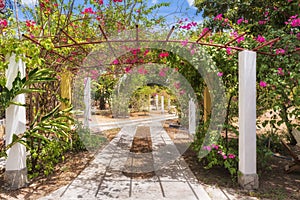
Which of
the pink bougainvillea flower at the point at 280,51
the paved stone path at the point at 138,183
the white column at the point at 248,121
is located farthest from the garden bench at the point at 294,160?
the pink bougainvillea flower at the point at 280,51

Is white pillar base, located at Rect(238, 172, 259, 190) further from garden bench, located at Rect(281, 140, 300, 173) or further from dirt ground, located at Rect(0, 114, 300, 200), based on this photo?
garden bench, located at Rect(281, 140, 300, 173)

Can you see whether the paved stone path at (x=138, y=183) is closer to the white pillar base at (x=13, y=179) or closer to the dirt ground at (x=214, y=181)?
the dirt ground at (x=214, y=181)

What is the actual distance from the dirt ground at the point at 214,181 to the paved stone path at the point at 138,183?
148 mm

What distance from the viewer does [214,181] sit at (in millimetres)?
3010

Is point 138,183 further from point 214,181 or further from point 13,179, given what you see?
point 13,179

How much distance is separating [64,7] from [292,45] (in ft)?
11.4

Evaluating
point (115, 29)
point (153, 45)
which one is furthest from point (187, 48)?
point (115, 29)

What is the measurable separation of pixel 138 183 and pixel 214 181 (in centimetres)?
104

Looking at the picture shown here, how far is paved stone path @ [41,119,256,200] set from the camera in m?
2.60

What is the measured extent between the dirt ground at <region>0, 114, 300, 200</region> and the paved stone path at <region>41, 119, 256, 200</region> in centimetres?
15

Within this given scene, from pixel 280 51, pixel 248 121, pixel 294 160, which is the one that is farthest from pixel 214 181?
pixel 280 51

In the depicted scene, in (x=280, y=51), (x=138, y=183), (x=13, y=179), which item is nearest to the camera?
(x=13, y=179)

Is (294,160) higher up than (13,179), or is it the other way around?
(294,160)

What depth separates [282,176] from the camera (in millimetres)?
3215
